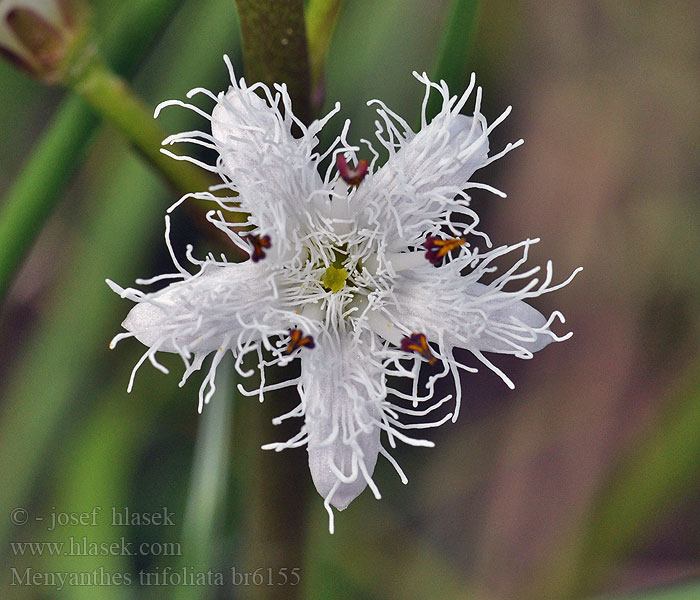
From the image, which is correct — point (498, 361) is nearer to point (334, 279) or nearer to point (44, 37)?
point (334, 279)

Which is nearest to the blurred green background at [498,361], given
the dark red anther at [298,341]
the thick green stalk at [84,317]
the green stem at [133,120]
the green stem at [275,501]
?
the thick green stalk at [84,317]

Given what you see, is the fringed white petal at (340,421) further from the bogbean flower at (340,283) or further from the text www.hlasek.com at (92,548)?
the text www.hlasek.com at (92,548)

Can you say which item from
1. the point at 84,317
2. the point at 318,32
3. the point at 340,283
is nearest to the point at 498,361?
the point at 84,317

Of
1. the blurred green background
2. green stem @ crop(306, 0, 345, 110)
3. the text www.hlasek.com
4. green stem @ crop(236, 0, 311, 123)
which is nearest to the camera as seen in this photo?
green stem @ crop(236, 0, 311, 123)

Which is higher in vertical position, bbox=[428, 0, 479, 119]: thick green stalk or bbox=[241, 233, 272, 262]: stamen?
bbox=[428, 0, 479, 119]: thick green stalk

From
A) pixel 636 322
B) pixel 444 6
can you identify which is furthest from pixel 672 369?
pixel 444 6

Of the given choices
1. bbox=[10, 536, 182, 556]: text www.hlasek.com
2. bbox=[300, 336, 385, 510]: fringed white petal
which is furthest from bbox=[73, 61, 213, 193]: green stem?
bbox=[10, 536, 182, 556]: text www.hlasek.com

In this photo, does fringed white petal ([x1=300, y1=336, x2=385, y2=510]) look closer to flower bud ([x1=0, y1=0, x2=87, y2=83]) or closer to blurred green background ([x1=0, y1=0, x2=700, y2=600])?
flower bud ([x1=0, y1=0, x2=87, y2=83])
